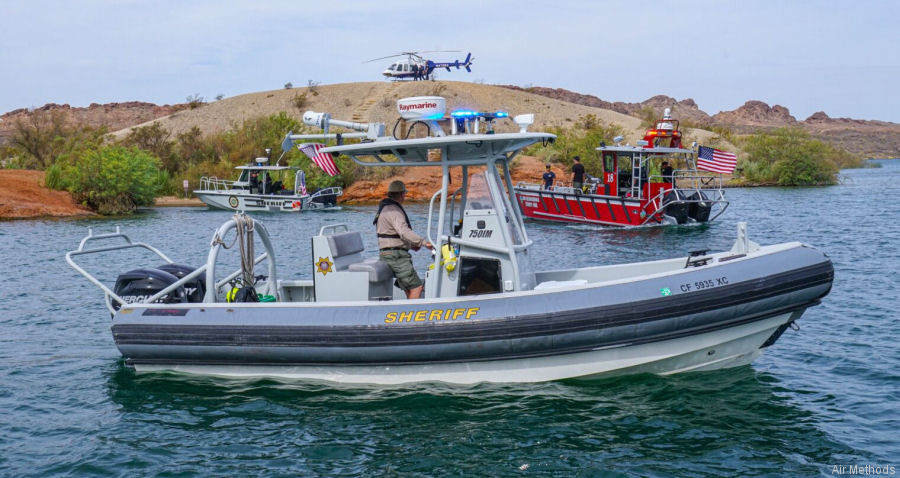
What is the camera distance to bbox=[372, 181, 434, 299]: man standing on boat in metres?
8.48

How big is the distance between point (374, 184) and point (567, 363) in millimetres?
35819

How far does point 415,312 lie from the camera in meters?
7.65

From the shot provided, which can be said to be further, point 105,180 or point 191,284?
point 105,180

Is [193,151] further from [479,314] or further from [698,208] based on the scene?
[479,314]

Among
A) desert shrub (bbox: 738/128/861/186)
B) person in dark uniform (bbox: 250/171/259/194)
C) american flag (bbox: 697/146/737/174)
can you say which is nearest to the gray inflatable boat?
american flag (bbox: 697/146/737/174)

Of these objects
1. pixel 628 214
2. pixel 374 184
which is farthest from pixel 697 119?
pixel 628 214

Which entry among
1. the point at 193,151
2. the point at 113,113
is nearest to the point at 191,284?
the point at 193,151

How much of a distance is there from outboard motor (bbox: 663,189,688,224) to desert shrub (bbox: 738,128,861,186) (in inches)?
1034

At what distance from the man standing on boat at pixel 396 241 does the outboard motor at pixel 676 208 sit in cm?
1996

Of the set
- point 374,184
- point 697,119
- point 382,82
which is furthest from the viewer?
point 697,119

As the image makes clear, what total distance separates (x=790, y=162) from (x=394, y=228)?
47.3 m

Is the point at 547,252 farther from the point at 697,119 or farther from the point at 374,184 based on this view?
the point at 697,119

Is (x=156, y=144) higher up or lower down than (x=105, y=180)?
higher up

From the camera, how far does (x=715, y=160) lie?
2573 cm
